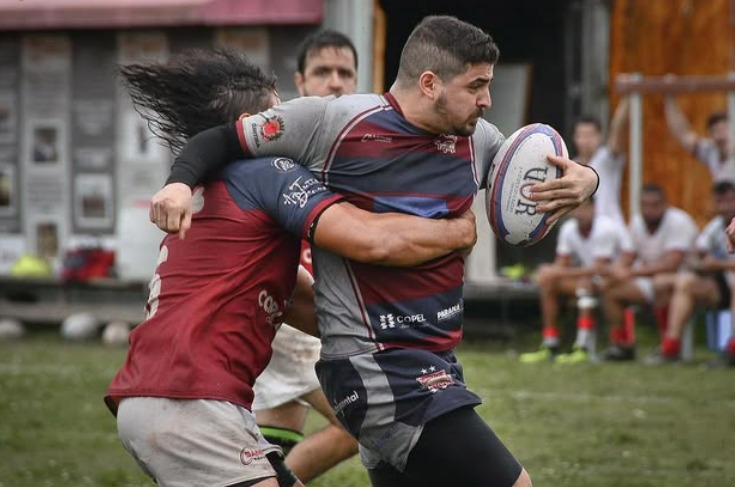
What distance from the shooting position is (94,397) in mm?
11000

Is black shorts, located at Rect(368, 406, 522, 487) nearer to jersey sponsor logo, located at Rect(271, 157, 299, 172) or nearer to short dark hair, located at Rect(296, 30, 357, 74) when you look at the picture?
jersey sponsor logo, located at Rect(271, 157, 299, 172)

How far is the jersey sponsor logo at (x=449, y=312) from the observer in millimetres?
4609

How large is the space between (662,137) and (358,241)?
12.8m

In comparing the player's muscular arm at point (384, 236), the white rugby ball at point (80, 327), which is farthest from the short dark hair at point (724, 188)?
the player's muscular arm at point (384, 236)

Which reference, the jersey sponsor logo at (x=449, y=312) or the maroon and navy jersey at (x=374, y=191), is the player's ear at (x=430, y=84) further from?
the jersey sponsor logo at (x=449, y=312)

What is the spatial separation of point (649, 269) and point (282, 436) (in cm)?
767

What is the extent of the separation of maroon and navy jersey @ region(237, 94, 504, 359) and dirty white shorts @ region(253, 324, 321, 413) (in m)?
1.76

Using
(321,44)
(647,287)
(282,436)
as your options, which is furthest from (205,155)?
(647,287)

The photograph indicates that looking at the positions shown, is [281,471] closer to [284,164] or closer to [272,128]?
[284,164]

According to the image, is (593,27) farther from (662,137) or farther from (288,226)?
(288,226)

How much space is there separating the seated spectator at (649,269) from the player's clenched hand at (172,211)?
→ 31.4 ft

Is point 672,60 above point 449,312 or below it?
above

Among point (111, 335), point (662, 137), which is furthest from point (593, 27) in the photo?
point (111, 335)

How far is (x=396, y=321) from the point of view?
4.56 metres
